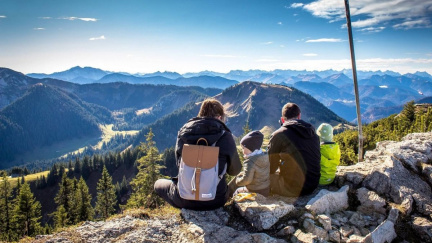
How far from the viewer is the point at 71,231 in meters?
6.93

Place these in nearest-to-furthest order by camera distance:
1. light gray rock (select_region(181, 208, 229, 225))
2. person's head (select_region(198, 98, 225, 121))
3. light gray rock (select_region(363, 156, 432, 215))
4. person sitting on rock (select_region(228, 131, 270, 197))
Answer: light gray rock (select_region(181, 208, 229, 225)), person's head (select_region(198, 98, 225, 121)), light gray rock (select_region(363, 156, 432, 215)), person sitting on rock (select_region(228, 131, 270, 197))

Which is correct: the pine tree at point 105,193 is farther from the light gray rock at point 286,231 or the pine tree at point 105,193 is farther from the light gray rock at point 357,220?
the light gray rock at point 357,220

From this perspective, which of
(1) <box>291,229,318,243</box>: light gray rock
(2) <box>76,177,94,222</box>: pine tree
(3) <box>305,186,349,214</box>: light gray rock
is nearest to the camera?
(1) <box>291,229,318,243</box>: light gray rock

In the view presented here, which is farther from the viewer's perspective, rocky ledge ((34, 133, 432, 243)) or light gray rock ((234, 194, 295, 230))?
light gray rock ((234, 194, 295, 230))

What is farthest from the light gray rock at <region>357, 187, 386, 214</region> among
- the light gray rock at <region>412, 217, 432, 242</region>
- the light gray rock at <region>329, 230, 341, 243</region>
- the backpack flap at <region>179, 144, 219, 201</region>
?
the backpack flap at <region>179, 144, 219, 201</region>

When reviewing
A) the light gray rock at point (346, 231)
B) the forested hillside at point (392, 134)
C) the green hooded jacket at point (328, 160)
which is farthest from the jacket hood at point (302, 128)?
the forested hillside at point (392, 134)

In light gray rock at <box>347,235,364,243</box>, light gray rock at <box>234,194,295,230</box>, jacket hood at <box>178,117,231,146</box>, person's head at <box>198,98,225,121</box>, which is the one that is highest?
person's head at <box>198,98,225,121</box>

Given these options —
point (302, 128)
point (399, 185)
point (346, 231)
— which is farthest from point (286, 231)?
point (399, 185)

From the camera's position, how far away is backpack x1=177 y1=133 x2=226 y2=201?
6.50 meters

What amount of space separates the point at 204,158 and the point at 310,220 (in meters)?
3.53

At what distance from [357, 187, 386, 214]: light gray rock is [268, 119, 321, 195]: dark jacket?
1.54 meters

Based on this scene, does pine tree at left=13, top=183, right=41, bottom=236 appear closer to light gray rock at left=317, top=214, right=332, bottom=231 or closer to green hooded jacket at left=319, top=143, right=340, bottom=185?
green hooded jacket at left=319, top=143, right=340, bottom=185

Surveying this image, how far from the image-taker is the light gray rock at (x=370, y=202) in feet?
25.8

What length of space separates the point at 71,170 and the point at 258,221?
155 meters
